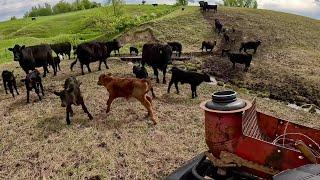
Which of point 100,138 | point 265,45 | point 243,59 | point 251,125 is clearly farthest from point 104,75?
point 265,45

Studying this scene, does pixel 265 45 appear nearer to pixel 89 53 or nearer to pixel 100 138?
pixel 89 53

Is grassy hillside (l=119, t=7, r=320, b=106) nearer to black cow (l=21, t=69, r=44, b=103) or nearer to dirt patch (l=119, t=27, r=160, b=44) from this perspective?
dirt patch (l=119, t=27, r=160, b=44)

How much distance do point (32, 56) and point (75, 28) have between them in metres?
40.3

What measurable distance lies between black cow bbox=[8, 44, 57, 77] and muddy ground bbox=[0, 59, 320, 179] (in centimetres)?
295

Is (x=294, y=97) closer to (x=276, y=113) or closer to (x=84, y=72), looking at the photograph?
(x=276, y=113)

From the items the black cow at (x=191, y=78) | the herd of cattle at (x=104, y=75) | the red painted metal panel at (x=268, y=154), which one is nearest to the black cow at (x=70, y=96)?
the herd of cattle at (x=104, y=75)

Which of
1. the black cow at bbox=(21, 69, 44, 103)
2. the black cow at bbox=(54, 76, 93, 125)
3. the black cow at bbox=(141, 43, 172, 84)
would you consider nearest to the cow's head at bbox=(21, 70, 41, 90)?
the black cow at bbox=(21, 69, 44, 103)

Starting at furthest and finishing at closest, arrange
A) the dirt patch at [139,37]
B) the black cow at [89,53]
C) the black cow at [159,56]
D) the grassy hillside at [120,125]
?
the dirt patch at [139,37]
the black cow at [89,53]
the black cow at [159,56]
the grassy hillside at [120,125]

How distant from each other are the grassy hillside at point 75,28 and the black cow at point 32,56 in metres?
14.4

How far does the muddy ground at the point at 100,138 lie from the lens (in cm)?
976

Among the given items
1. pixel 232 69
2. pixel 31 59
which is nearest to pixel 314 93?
pixel 232 69

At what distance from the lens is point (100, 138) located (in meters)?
11.4

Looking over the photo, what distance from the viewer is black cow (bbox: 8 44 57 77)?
18906 mm

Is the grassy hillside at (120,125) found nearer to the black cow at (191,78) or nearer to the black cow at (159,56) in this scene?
the black cow at (191,78)
